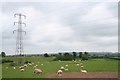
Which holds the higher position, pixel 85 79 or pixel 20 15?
pixel 20 15

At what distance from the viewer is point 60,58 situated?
77.4 metres

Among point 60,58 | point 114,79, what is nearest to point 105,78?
point 114,79

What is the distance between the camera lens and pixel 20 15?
50125 millimetres

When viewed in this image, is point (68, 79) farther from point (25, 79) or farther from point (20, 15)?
point (20, 15)

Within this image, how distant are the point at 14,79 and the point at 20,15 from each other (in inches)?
1033

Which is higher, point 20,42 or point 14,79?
point 20,42

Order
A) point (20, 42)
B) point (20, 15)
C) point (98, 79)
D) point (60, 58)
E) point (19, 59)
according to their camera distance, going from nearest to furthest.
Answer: point (98, 79) < point (20, 42) < point (20, 15) < point (19, 59) < point (60, 58)

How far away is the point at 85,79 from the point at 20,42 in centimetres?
2344

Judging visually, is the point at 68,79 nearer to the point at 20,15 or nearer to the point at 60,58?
the point at 20,15

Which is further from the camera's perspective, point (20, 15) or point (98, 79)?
point (20, 15)

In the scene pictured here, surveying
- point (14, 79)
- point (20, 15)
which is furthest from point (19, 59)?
point (14, 79)

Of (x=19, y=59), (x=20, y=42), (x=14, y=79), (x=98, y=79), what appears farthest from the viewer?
(x=19, y=59)

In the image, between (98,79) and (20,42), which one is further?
(20,42)

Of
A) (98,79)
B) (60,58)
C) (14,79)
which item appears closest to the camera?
(98,79)
